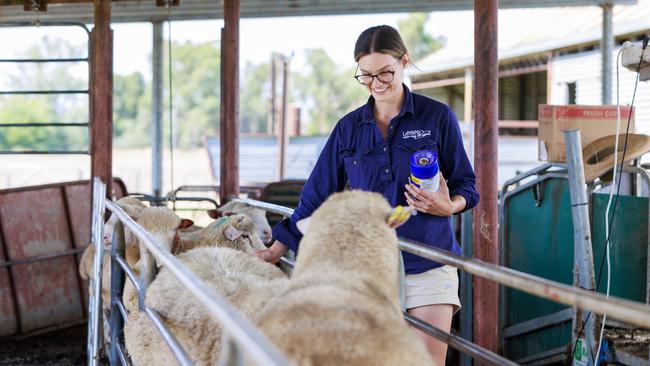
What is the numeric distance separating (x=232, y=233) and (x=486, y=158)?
1.72 metres

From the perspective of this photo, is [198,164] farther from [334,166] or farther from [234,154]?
[334,166]

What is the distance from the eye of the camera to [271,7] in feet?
33.1

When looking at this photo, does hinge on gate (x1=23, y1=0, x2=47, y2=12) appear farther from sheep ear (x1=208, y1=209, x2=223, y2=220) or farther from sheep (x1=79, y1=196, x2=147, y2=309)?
sheep ear (x1=208, y1=209, x2=223, y2=220)

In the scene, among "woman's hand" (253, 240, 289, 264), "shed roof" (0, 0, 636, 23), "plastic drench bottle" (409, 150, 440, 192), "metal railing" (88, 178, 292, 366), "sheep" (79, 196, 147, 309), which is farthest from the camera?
"shed roof" (0, 0, 636, 23)

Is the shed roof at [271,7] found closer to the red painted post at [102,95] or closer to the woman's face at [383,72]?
the red painted post at [102,95]

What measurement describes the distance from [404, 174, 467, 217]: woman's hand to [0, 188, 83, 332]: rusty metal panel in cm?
585

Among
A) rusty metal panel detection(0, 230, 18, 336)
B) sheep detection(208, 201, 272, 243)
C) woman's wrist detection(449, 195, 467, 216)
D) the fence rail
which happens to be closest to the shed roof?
rusty metal panel detection(0, 230, 18, 336)

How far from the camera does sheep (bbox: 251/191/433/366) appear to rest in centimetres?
161

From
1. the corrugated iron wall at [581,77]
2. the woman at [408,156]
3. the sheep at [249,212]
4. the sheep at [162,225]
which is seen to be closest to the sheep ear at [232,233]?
the sheep at [162,225]

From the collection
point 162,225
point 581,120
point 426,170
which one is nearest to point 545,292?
point 426,170

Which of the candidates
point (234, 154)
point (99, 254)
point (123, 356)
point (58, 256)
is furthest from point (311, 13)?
point (123, 356)

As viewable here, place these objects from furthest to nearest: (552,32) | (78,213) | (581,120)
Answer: (552,32)
(78,213)
(581,120)

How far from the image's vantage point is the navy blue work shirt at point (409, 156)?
9.76 ft

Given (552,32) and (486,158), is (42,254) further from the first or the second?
(552,32)
